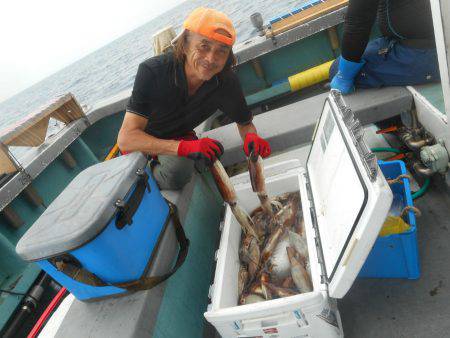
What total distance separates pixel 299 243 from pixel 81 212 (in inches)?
50.1

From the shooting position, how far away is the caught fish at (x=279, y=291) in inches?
69.8

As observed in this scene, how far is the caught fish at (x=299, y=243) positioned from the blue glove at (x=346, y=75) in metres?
1.41

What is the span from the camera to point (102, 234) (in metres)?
1.39

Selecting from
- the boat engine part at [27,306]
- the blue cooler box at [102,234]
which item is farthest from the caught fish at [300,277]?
the boat engine part at [27,306]

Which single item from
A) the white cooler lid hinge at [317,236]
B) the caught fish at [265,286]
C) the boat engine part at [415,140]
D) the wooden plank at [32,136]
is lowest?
the caught fish at [265,286]

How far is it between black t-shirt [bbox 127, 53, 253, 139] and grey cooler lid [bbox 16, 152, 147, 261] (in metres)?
0.72

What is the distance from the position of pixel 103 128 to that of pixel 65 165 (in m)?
0.84

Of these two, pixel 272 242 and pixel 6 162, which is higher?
pixel 6 162

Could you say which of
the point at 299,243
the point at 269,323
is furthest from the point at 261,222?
the point at 269,323

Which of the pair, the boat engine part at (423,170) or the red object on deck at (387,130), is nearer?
the boat engine part at (423,170)

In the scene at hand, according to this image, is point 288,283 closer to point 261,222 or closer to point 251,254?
point 251,254

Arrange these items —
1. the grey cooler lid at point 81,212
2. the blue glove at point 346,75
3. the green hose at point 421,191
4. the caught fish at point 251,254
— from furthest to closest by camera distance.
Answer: the blue glove at point 346,75
the green hose at point 421,191
the caught fish at point 251,254
the grey cooler lid at point 81,212

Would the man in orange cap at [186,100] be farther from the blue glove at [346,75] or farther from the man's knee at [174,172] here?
the blue glove at [346,75]

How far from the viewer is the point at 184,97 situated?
247cm
